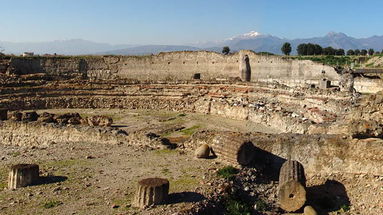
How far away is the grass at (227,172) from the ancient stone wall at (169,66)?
25.6 metres

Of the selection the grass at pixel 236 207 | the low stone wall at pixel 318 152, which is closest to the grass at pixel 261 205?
the grass at pixel 236 207

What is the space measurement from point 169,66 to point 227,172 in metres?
29.0

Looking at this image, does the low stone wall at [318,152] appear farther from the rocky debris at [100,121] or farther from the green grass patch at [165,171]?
the rocky debris at [100,121]

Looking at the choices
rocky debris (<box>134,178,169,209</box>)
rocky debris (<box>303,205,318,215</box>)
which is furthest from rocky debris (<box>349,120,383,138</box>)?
rocky debris (<box>134,178,169,209</box>)

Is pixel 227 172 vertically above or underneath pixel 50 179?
above

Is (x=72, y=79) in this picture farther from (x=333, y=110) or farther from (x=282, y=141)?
(x=282, y=141)

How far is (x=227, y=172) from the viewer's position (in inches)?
493

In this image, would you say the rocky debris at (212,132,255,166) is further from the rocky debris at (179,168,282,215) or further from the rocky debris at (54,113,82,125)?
the rocky debris at (54,113,82,125)

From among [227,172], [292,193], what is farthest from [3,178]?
[292,193]

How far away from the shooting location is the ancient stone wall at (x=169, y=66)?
126 ft

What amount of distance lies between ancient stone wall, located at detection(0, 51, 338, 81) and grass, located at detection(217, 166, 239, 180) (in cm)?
2557

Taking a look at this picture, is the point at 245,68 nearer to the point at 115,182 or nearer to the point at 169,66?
the point at 169,66

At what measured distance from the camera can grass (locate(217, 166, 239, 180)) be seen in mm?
12259

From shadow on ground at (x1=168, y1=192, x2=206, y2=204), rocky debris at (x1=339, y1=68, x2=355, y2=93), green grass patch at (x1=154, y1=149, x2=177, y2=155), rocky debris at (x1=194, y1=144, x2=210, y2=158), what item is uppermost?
rocky debris at (x1=339, y1=68, x2=355, y2=93)
